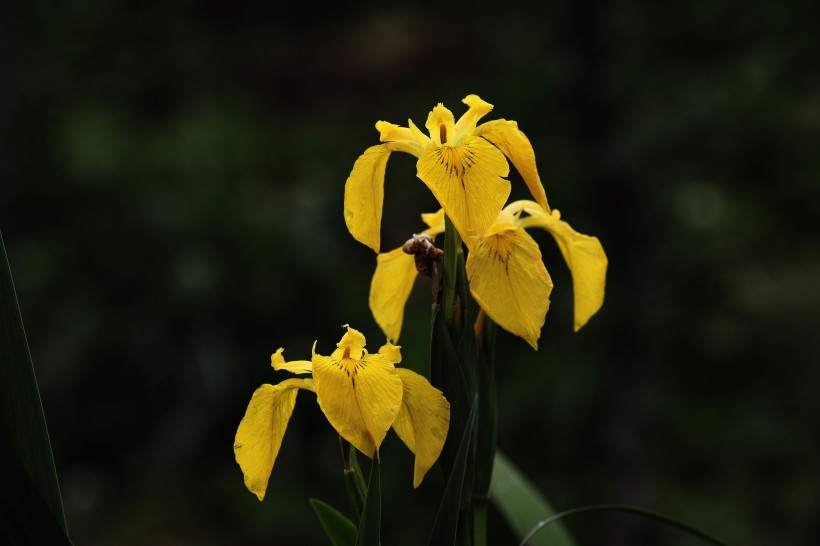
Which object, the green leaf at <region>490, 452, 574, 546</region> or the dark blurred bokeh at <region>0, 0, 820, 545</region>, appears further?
the dark blurred bokeh at <region>0, 0, 820, 545</region>

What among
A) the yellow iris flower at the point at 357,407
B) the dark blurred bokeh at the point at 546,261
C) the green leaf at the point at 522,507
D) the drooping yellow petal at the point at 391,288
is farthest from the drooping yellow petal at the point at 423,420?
the dark blurred bokeh at the point at 546,261

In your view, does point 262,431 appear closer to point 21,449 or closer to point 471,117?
point 21,449

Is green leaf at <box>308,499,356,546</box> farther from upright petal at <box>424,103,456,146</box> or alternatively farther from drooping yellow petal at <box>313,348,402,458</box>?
upright petal at <box>424,103,456,146</box>

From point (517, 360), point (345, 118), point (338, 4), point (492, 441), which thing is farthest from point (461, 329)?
point (338, 4)

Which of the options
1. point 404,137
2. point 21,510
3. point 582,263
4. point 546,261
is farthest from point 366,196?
point 546,261

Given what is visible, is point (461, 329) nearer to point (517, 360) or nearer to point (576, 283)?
point (576, 283)

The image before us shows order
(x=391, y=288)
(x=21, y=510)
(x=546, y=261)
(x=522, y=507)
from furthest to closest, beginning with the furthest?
(x=546, y=261) < (x=522, y=507) < (x=391, y=288) < (x=21, y=510)

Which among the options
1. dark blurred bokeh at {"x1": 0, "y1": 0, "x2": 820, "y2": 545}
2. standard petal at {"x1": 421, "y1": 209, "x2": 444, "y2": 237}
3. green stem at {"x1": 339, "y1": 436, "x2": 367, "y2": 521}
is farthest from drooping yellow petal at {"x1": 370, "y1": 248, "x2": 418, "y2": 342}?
dark blurred bokeh at {"x1": 0, "y1": 0, "x2": 820, "y2": 545}
